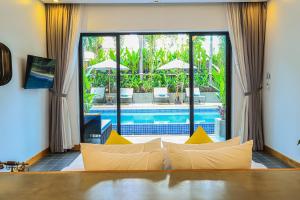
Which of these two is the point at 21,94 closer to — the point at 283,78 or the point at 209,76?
the point at 209,76

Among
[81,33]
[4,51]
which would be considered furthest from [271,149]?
[4,51]

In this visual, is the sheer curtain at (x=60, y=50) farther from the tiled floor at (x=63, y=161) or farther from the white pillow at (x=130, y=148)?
the white pillow at (x=130, y=148)

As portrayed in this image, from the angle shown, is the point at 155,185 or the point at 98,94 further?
the point at 98,94

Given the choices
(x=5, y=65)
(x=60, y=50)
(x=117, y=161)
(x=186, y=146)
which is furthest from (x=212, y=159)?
(x=60, y=50)

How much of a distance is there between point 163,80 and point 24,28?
2673mm

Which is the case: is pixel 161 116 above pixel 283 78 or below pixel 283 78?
below

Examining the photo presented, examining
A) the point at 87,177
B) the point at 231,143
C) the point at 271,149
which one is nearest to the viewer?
the point at 87,177

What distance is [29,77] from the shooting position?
4.25 metres

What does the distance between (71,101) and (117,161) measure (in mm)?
4061

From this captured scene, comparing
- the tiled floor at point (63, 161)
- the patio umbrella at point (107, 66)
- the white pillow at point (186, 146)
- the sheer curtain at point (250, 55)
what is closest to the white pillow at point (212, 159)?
the white pillow at point (186, 146)

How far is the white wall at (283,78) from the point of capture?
423cm

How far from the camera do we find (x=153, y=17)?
5.46 meters

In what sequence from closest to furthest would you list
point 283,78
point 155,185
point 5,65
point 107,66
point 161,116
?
point 155,185, point 5,65, point 283,78, point 107,66, point 161,116

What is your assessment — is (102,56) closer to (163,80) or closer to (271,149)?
(163,80)
